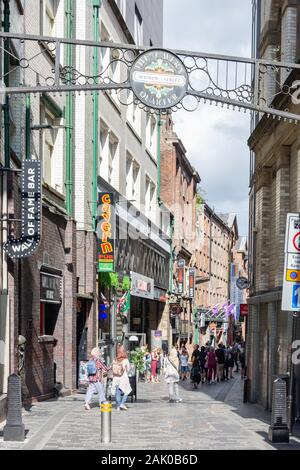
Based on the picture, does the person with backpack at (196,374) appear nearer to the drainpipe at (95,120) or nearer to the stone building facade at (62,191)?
the stone building facade at (62,191)

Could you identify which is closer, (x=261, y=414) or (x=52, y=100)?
(x=261, y=414)

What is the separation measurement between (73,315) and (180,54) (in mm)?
13370

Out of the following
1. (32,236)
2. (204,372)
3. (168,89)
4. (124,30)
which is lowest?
(204,372)

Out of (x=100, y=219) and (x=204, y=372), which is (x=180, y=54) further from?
(x=204, y=372)

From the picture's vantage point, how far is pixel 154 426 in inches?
662

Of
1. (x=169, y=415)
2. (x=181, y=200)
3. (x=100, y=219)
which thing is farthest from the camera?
(x=181, y=200)

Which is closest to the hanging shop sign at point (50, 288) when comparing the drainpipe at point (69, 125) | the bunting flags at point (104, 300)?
the drainpipe at point (69, 125)

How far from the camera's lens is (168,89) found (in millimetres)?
13719

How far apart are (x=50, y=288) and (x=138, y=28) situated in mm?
21306

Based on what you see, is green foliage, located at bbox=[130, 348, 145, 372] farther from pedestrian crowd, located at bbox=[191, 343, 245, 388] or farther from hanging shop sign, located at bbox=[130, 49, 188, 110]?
hanging shop sign, located at bbox=[130, 49, 188, 110]

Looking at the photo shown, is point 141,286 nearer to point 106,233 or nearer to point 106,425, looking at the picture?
point 106,233

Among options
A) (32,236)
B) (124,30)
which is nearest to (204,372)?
(124,30)

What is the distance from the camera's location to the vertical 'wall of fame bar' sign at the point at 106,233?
2923 cm

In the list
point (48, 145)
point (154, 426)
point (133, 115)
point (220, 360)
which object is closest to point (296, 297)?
point (154, 426)
